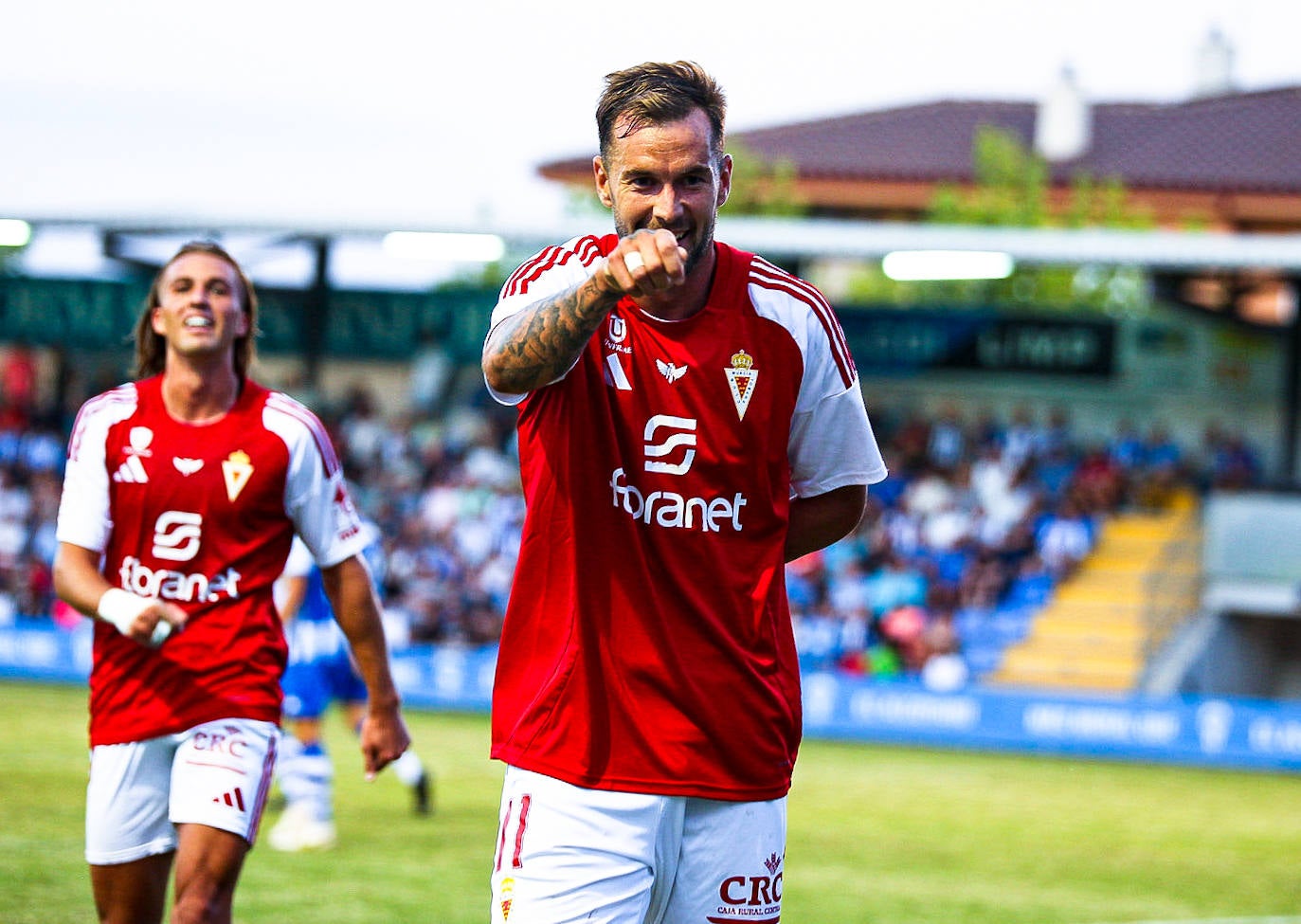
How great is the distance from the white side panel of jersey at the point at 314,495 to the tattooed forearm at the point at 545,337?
2.04 metres

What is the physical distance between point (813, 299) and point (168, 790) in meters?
2.53

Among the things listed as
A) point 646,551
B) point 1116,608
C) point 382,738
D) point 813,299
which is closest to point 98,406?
point 382,738

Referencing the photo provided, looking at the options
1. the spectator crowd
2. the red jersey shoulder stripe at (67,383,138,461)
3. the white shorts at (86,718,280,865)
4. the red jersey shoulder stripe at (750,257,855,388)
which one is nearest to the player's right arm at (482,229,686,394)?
the red jersey shoulder stripe at (750,257,855,388)

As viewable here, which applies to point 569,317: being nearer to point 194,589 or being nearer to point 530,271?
point 530,271

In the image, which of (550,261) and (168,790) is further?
(168,790)

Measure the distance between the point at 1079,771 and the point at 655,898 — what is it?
13.4m

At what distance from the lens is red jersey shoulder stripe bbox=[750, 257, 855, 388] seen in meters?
3.60

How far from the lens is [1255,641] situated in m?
23.9

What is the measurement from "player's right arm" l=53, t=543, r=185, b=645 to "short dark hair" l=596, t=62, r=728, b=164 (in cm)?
206

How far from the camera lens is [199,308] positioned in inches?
206

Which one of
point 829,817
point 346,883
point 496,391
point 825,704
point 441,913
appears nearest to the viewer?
point 496,391

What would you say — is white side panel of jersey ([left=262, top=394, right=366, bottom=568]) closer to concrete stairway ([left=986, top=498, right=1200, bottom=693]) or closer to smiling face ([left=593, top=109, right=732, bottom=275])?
smiling face ([left=593, top=109, right=732, bottom=275])

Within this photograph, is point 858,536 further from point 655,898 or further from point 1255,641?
point 655,898

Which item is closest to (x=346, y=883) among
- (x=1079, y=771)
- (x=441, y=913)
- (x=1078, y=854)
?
(x=441, y=913)
